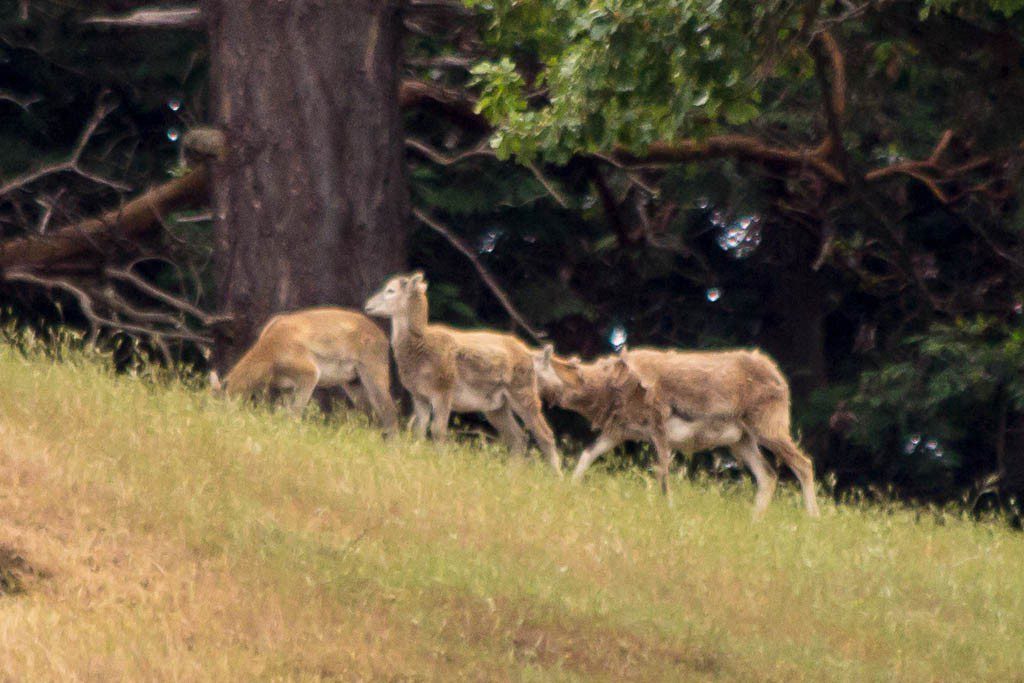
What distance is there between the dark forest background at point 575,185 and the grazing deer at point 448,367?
22.3 inches

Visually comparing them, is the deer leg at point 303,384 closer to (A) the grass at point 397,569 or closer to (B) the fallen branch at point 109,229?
(A) the grass at point 397,569

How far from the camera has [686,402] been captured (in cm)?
1409

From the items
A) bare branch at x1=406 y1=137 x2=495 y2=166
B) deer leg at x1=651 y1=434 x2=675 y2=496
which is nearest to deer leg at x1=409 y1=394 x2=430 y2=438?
deer leg at x1=651 y1=434 x2=675 y2=496

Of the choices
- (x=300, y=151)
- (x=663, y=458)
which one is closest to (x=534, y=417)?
(x=663, y=458)

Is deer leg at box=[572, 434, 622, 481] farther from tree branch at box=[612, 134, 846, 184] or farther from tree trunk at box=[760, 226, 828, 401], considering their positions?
tree trunk at box=[760, 226, 828, 401]

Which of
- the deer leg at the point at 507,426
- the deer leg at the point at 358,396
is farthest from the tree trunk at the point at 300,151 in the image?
the deer leg at the point at 507,426

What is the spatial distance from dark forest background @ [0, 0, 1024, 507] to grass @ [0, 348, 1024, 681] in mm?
2473

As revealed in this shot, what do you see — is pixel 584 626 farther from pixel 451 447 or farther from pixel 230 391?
pixel 230 391

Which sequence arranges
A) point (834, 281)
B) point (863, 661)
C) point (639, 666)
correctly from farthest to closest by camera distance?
point (834, 281)
point (863, 661)
point (639, 666)

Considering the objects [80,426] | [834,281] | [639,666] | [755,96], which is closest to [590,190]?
[834,281]

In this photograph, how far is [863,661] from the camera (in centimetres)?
996

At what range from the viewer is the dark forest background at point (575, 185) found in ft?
→ 41.0

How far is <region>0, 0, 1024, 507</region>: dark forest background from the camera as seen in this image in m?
12.5

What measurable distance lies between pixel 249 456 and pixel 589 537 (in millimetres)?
2210
